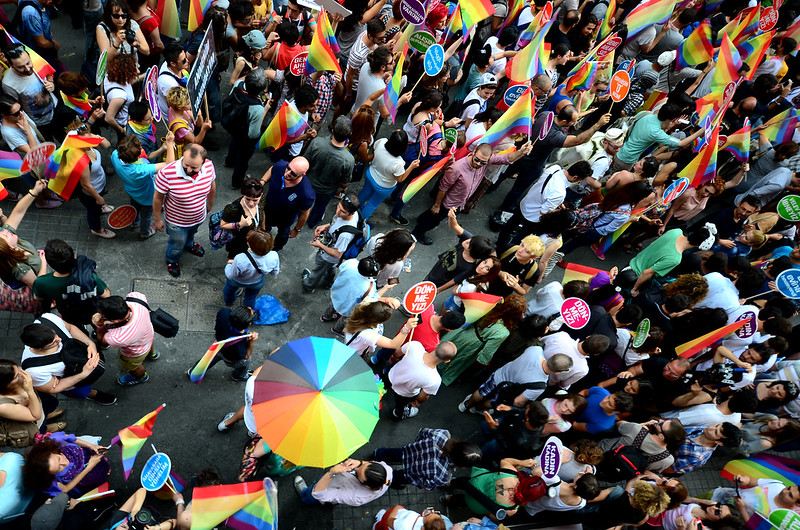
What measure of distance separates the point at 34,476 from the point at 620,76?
8727mm

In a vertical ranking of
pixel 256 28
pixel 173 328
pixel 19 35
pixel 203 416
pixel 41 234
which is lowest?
pixel 203 416

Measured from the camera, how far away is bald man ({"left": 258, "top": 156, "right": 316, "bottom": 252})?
657 centimetres

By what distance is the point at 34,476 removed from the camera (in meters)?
4.27

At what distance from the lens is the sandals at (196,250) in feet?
24.3

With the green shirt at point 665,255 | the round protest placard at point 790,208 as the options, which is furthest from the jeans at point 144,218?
the round protest placard at point 790,208

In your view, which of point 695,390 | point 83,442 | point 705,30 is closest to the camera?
point 83,442

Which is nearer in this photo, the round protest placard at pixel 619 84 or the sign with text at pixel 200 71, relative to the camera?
the sign with text at pixel 200 71

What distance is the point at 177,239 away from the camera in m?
6.77

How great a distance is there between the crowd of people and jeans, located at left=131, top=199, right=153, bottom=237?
0.10 metres

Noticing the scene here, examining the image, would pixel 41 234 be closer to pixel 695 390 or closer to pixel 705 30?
pixel 695 390

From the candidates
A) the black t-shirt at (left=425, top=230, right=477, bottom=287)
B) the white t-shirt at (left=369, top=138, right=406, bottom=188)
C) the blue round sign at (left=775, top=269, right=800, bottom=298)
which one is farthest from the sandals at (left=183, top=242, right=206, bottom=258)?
the blue round sign at (left=775, top=269, right=800, bottom=298)

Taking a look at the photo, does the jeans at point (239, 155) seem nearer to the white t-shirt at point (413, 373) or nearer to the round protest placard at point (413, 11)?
the round protest placard at point (413, 11)

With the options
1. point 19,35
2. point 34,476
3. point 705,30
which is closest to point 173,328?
point 34,476

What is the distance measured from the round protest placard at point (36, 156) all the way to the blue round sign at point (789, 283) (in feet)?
28.0
